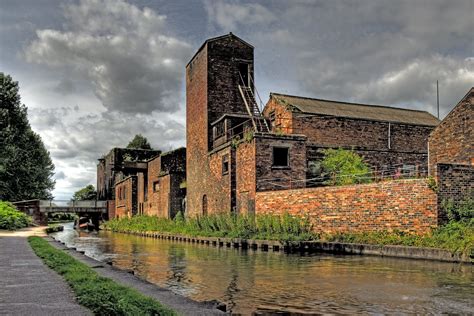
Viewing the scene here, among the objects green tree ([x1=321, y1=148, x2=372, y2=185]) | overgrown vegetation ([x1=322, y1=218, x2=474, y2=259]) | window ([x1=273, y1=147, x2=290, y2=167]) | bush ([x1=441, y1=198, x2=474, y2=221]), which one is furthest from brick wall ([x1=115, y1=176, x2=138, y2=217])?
bush ([x1=441, y1=198, x2=474, y2=221])

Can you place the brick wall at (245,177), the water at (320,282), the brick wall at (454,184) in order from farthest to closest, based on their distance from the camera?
the brick wall at (245,177) → the brick wall at (454,184) → the water at (320,282)

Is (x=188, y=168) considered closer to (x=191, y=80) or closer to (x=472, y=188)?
(x=191, y=80)

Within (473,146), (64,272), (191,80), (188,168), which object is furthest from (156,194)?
(64,272)

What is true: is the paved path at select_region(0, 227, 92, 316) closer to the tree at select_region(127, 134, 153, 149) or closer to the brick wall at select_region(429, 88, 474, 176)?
the brick wall at select_region(429, 88, 474, 176)

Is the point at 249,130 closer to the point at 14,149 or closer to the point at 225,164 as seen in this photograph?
the point at 225,164

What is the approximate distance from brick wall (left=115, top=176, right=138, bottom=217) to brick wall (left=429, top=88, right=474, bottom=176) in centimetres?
3418

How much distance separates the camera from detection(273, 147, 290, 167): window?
83.3ft

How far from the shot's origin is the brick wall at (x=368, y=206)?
16203mm

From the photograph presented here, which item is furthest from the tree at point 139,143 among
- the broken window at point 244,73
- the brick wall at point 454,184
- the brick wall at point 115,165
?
the brick wall at point 454,184

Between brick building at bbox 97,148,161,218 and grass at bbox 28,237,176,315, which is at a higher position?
brick building at bbox 97,148,161,218

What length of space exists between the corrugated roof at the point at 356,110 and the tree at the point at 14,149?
24313mm

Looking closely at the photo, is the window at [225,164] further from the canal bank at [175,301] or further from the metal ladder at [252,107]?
the canal bank at [175,301]

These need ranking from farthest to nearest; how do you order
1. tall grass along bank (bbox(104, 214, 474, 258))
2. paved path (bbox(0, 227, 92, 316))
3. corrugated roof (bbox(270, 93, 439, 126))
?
corrugated roof (bbox(270, 93, 439, 126)) < tall grass along bank (bbox(104, 214, 474, 258)) < paved path (bbox(0, 227, 92, 316))

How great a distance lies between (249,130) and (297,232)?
31.2 feet
